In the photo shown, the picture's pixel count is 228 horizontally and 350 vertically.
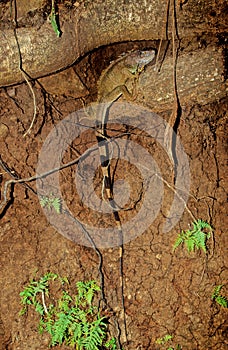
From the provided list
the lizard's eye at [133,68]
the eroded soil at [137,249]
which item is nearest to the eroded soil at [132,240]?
the eroded soil at [137,249]

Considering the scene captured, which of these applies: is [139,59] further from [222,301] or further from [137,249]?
[222,301]

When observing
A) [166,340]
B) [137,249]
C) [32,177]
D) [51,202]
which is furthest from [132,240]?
[32,177]

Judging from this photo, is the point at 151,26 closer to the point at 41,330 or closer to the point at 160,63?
the point at 160,63

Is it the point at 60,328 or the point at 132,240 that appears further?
the point at 132,240

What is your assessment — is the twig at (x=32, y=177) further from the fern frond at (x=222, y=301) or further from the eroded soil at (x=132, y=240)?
the fern frond at (x=222, y=301)

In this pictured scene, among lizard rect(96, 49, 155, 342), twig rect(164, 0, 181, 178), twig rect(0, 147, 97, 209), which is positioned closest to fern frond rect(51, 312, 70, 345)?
lizard rect(96, 49, 155, 342)

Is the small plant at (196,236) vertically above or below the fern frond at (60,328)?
above
